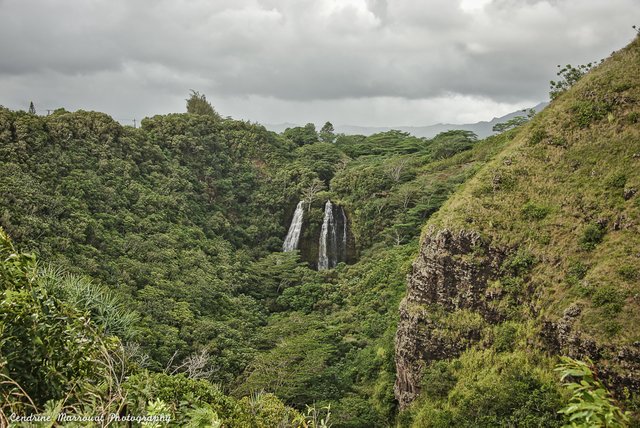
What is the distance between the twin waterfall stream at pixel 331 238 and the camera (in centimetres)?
3959

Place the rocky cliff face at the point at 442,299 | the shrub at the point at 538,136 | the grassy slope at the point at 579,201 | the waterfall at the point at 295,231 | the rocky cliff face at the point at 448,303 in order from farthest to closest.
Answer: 1. the waterfall at the point at 295,231
2. the shrub at the point at 538,136
3. the rocky cliff face at the point at 442,299
4. the rocky cliff face at the point at 448,303
5. the grassy slope at the point at 579,201

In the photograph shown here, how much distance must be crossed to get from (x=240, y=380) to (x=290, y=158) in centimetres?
3108

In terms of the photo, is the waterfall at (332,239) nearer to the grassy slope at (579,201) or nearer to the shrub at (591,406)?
the grassy slope at (579,201)

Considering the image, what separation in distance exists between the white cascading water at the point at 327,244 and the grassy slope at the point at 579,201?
1870cm

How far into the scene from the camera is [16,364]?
12.4 ft

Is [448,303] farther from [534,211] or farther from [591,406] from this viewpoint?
[591,406]

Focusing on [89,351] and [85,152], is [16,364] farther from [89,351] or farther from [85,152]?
[85,152]

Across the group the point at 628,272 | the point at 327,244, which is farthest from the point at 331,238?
the point at 628,272

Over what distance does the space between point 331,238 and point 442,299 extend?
2064 cm

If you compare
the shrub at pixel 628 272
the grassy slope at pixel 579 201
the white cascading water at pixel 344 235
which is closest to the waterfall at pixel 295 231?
the white cascading water at pixel 344 235

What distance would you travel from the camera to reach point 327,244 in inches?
1564

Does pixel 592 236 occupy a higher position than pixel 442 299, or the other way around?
pixel 592 236

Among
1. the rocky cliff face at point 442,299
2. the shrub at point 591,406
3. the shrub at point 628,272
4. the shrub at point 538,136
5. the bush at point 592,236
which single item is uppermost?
the shrub at point 538,136

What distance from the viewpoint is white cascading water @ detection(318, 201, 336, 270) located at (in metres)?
39.4
